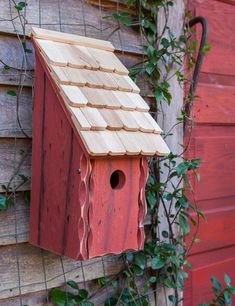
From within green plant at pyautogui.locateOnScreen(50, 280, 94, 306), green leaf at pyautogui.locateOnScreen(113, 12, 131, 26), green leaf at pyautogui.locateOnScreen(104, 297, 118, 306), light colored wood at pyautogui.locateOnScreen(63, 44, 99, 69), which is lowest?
green leaf at pyautogui.locateOnScreen(104, 297, 118, 306)

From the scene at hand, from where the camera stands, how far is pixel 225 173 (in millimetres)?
2463

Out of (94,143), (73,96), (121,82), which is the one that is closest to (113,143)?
(94,143)

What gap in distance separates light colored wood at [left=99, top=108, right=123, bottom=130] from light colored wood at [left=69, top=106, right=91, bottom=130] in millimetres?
72

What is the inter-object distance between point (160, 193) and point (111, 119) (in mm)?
629

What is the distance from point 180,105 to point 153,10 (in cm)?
39

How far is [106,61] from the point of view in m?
1.56

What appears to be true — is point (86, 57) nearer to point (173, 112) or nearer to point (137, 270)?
point (173, 112)

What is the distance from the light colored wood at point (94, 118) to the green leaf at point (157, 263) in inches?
27.1

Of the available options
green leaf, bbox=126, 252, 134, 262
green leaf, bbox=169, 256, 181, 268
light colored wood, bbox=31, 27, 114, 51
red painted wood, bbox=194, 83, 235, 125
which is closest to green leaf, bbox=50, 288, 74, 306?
green leaf, bbox=126, 252, 134, 262

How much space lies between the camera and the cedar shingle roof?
1.30 metres

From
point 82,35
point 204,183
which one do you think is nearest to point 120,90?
point 82,35

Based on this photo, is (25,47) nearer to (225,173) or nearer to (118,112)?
(118,112)

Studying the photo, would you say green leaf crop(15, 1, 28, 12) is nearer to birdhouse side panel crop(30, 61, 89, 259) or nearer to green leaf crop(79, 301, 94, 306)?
birdhouse side panel crop(30, 61, 89, 259)

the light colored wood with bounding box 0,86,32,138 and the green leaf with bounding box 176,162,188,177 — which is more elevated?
the light colored wood with bounding box 0,86,32,138
